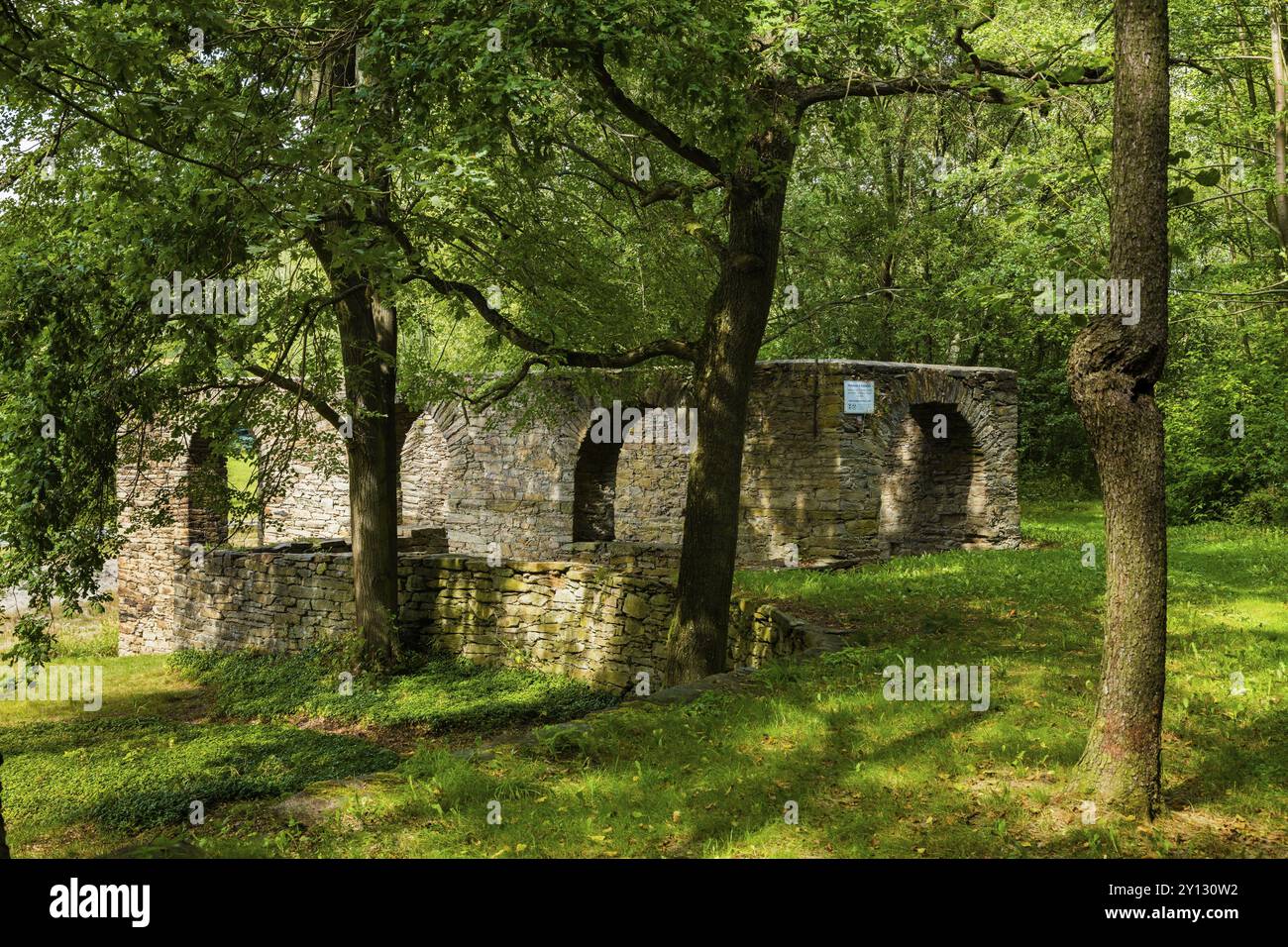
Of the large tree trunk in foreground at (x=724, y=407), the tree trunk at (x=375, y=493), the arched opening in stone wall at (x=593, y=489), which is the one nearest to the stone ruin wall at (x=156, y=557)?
the arched opening in stone wall at (x=593, y=489)

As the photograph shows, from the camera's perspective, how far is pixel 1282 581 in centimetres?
1078

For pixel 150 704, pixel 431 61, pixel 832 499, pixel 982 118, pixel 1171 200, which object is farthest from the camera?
pixel 982 118

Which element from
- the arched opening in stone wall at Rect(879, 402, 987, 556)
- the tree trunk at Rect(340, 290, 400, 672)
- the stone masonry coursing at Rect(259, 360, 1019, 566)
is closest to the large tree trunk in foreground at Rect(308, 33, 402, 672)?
the tree trunk at Rect(340, 290, 400, 672)

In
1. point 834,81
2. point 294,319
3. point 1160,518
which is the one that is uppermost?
point 834,81

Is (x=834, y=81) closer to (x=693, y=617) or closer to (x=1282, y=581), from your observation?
(x=693, y=617)

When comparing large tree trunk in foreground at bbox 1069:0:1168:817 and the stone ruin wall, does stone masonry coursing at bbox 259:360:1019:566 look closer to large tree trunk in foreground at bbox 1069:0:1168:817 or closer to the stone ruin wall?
the stone ruin wall

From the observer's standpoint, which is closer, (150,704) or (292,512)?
(150,704)

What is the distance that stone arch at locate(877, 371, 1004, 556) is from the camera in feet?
51.7

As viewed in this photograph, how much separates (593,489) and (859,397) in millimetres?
4458

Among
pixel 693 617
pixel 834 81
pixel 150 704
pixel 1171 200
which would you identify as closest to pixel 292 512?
pixel 150 704

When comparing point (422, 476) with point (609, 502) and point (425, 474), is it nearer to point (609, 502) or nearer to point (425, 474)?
point (425, 474)

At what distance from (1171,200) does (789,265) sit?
13456 mm

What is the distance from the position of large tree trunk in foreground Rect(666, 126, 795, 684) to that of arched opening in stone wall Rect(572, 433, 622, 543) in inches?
297

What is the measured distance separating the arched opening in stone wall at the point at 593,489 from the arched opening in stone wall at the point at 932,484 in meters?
4.31
